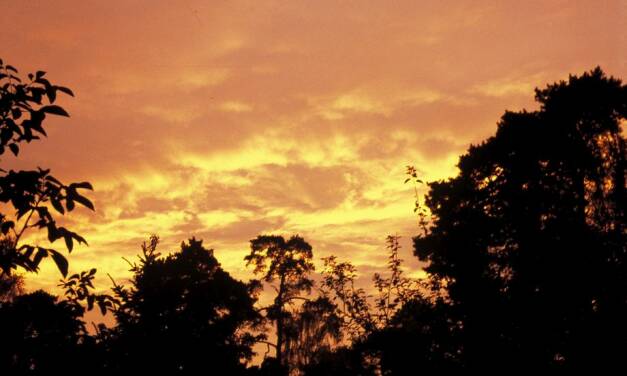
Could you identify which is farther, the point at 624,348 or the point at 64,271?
the point at 624,348

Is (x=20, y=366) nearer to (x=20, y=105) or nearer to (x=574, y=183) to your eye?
(x=20, y=105)

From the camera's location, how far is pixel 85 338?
4.27 meters

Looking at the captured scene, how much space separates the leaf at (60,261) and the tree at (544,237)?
1659 centimetres

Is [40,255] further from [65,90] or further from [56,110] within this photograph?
[65,90]

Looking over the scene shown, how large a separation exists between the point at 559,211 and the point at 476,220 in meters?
3.55

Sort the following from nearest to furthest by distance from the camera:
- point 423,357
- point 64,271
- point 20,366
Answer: point 64,271, point 20,366, point 423,357

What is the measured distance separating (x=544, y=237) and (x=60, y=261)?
20666 millimetres

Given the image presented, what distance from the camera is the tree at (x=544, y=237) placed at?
18.4 m

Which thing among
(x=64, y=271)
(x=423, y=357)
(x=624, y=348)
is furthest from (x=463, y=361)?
(x=64, y=271)

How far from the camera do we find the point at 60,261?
2688 millimetres

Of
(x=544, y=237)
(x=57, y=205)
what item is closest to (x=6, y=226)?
(x=57, y=205)

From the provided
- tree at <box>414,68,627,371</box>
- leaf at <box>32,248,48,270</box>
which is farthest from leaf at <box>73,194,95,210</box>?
tree at <box>414,68,627,371</box>

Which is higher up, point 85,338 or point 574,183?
point 574,183

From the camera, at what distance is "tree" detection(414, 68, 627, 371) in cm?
1841
